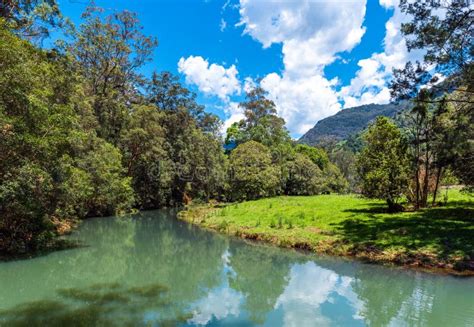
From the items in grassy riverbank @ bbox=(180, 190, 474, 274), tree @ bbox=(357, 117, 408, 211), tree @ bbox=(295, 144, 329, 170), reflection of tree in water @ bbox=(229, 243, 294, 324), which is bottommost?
reflection of tree in water @ bbox=(229, 243, 294, 324)

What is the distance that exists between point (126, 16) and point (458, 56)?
34.2 meters

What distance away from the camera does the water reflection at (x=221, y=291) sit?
368 inches

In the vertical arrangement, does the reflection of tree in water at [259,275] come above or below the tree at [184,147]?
below

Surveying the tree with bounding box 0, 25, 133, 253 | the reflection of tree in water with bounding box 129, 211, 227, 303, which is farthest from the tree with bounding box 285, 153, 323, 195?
the tree with bounding box 0, 25, 133, 253

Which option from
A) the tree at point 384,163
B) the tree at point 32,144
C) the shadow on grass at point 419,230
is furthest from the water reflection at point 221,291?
the tree at point 384,163

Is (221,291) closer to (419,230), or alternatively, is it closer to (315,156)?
(419,230)

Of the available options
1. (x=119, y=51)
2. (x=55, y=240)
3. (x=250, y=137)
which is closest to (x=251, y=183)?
(x=250, y=137)

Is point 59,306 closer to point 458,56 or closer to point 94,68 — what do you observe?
point 458,56

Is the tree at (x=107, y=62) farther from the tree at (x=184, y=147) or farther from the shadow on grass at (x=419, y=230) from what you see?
the shadow on grass at (x=419, y=230)

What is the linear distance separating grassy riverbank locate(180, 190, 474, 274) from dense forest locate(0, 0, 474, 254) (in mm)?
2152

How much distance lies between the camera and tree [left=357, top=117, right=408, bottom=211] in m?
21.3

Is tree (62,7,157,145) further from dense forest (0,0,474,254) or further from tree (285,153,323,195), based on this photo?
tree (285,153,323,195)

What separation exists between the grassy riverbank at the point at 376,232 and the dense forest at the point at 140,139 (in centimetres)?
215

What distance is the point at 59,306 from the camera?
994cm
